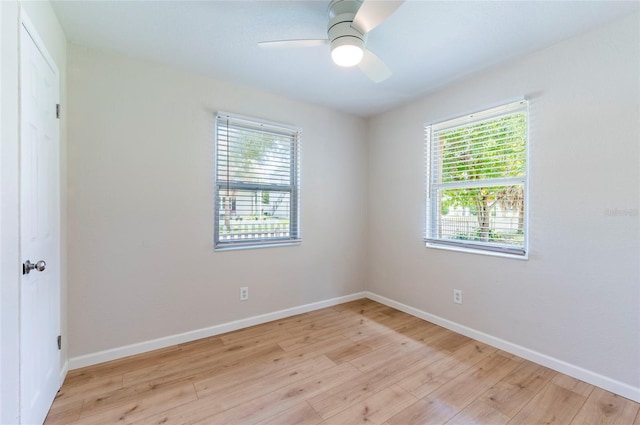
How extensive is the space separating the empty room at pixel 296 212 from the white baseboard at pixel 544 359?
1 cm

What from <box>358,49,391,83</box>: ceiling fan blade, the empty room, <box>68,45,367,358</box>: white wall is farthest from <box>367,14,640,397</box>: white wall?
<box>68,45,367,358</box>: white wall

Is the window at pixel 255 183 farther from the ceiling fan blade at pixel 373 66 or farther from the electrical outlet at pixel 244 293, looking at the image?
the ceiling fan blade at pixel 373 66

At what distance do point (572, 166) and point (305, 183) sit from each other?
2288mm

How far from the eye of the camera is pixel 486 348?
2346 millimetres

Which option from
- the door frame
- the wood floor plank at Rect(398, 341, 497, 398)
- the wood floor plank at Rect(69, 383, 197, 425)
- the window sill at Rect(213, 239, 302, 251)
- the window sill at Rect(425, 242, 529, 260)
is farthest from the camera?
the window sill at Rect(213, 239, 302, 251)

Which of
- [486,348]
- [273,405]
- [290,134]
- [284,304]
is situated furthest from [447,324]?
[290,134]

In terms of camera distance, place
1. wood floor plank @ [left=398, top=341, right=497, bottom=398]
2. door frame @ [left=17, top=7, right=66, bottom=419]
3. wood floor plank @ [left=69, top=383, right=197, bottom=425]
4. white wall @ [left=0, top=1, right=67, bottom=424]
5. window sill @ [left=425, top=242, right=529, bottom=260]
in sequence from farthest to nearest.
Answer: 1. window sill @ [left=425, top=242, right=529, bottom=260]
2. wood floor plank @ [left=398, top=341, right=497, bottom=398]
3. wood floor plank @ [left=69, top=383, right=197, bottom=425]
4. door frame @ [left=17, top=7, right=66, bottom=419]
5. white wall @ [left=0, top=1, right=67, bottom=424]

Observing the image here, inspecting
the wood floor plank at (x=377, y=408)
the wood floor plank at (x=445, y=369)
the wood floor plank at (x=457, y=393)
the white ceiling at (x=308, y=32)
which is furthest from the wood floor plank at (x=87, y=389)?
the white ceiling at (x=308, y=32)

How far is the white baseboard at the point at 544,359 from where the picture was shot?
5.75 feet

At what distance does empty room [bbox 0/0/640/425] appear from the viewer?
1.58 m

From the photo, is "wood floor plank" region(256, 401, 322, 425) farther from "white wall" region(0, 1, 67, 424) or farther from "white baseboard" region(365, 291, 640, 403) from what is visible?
"white baseboard" region(365, 291, 640, 403)

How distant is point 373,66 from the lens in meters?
1.82

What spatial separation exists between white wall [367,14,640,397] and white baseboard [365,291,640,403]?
0.02 m

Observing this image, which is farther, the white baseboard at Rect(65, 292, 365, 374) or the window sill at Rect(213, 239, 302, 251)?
the window sill at Rect(213, 239, 302, 251)
